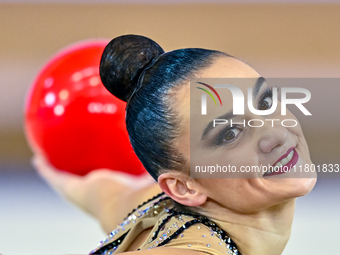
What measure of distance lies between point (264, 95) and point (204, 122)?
11 centimetres

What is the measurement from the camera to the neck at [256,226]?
27.5 inches

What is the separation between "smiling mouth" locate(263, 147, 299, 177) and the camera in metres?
0.67

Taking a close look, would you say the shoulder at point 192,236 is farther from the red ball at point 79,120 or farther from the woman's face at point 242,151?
the red ball at point 79,120

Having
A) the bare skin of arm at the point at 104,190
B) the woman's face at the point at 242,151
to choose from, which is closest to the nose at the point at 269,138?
the woman's face at the point at 242,151

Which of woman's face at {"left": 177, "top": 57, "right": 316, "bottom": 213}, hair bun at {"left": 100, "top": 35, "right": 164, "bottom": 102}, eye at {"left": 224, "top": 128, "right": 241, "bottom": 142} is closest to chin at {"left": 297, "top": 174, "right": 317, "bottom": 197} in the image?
woman's face at {"left": 177, "top": 57, "right": 316, "bottom": 213}

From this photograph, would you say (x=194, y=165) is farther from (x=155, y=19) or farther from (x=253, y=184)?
(x=155, y=19)

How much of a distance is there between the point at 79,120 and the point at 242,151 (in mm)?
671

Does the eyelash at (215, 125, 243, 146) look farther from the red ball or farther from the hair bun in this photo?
the red ball

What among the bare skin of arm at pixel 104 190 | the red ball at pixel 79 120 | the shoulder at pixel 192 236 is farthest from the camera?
the red ball at pixel 79 120

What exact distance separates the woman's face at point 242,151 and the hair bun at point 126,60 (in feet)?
0.35

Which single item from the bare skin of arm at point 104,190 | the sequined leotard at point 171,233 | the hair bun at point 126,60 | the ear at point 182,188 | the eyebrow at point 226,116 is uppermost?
the hair bun at point 126,60

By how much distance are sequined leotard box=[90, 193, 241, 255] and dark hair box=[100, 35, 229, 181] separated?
0.09 meters

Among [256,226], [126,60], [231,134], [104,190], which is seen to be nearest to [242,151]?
[231,134]

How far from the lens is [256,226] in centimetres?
70
